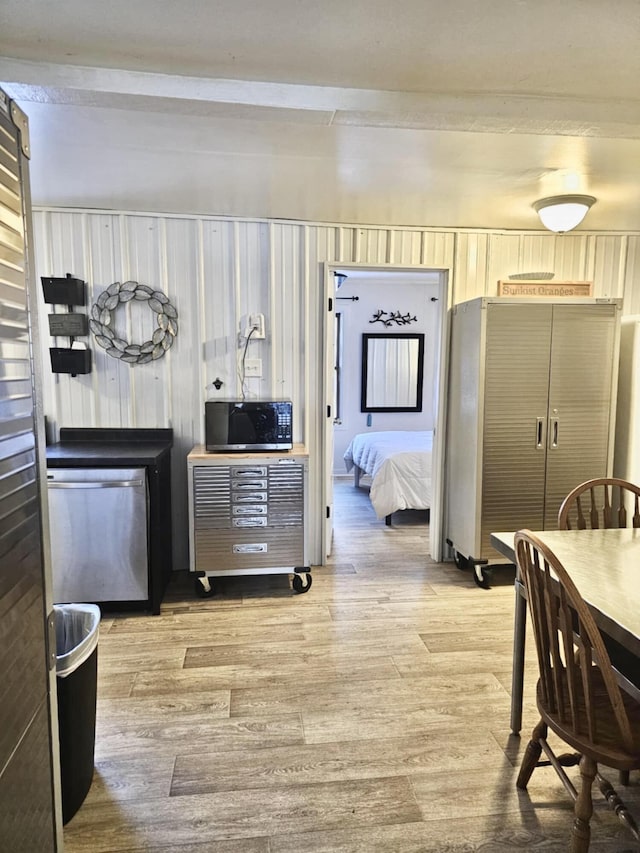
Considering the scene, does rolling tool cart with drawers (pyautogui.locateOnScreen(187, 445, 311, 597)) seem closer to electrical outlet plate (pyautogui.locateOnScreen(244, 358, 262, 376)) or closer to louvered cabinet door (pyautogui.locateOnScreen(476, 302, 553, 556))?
electrical outlet plate (pyautogui.locateOnScreen(244, 358, 262, 376))

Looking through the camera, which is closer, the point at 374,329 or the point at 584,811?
the point at 584,811

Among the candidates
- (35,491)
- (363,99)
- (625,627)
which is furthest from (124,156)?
(625,627)

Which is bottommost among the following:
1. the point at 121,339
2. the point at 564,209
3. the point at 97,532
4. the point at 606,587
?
the point at 97,532

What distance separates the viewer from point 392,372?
681 cm

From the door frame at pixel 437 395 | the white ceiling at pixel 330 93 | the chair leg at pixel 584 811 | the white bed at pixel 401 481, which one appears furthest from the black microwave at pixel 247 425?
the chair leg at pixel 584 811

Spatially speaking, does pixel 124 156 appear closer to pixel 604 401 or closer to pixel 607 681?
pixel 607 681

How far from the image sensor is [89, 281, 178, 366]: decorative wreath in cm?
343

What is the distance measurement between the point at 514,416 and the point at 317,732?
225cm

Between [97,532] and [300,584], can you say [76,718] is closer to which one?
[97,532]

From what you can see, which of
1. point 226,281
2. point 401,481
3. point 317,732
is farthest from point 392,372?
point 317,732

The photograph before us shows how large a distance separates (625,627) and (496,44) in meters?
1.69

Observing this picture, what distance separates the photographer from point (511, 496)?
11.4 feet

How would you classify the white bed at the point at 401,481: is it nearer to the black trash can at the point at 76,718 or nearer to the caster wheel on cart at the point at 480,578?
the caster wheel on cart at the point at 480,578

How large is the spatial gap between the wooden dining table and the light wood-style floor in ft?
1.23
